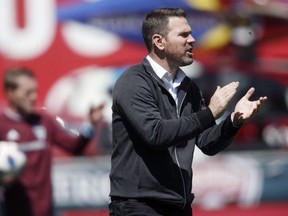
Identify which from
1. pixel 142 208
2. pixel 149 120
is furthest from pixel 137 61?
pixel 149 120

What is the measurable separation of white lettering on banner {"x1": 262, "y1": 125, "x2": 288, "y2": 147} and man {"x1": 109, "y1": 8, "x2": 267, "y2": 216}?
5163mm

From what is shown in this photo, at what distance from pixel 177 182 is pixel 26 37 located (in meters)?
10.3

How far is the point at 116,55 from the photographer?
16203 mm

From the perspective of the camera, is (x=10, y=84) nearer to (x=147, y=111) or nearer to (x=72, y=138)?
(x=72, y=138)

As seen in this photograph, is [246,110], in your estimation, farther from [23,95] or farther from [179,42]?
[23,95]

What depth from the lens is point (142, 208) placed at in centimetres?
535

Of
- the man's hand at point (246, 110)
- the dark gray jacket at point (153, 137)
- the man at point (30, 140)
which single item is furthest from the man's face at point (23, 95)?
the man's hand at point (246, 110)

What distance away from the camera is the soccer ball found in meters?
7.18

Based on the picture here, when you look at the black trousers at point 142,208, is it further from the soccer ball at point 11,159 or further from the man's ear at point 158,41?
the soccer ball at point 11,159

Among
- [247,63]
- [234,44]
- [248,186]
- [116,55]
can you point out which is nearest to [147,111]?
[248,186]

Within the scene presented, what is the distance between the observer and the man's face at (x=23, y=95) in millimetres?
7273

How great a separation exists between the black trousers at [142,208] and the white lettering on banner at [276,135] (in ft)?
17.1

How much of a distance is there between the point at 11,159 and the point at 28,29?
8338 millimetres

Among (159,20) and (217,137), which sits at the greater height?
(159,20)
